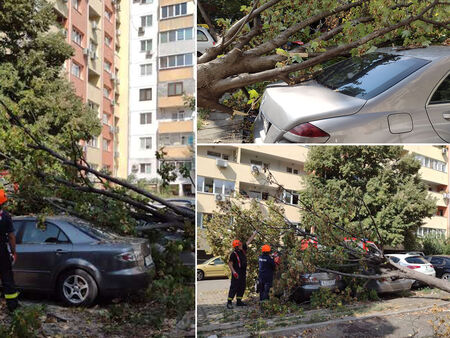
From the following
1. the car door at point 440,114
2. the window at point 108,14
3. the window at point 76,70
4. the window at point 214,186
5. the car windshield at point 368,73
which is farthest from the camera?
the window at point 108,14

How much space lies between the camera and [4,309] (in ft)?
5.87

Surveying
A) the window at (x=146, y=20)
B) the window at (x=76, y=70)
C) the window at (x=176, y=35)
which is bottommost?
the window at (x=76, y=70)

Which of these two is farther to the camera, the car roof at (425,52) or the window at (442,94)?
the car roof at (425,52)

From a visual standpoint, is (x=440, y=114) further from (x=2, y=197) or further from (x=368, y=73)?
(x=2, y=197)

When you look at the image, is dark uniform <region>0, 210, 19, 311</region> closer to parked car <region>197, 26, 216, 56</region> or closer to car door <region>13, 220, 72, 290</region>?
car door <region>13, 220, 72, 290</region>

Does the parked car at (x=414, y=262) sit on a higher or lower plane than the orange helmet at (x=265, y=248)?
lower

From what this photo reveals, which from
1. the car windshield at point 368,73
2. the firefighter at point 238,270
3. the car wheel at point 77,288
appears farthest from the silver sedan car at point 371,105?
the car wheel at point 77,288

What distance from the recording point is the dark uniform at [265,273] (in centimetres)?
195

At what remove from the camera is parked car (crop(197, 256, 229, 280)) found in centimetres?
191

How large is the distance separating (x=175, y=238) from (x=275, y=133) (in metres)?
0.72

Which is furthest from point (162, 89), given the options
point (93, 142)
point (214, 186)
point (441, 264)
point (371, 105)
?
point (441, 264)

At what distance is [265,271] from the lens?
1.96 metres

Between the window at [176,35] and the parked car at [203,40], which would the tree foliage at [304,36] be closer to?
the parked car at [203,40]

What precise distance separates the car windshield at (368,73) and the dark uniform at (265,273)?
0.78 meters
